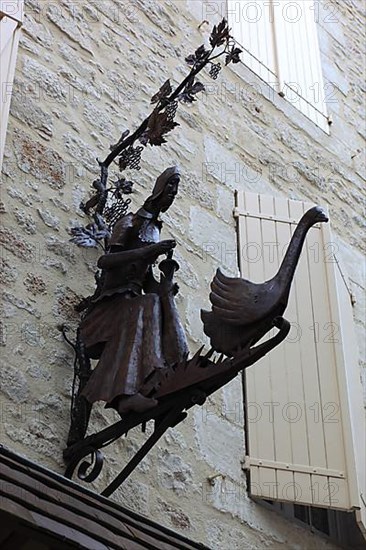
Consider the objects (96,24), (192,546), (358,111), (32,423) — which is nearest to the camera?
(192,546)

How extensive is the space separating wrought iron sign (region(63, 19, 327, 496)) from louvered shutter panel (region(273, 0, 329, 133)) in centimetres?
261

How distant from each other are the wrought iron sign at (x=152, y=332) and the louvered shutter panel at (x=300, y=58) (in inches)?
103

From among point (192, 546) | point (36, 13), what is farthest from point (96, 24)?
point (192, 546)

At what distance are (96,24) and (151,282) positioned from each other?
78.7 inches

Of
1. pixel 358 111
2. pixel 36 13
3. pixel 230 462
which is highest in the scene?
pixel 358 111

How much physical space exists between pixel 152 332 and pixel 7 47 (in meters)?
1.57

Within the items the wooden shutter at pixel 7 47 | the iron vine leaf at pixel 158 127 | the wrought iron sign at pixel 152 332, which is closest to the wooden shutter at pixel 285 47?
the wooden shutter at pixel 7 47

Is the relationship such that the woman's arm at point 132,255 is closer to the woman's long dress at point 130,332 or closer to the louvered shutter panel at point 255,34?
the woman's long dress at point 130,332

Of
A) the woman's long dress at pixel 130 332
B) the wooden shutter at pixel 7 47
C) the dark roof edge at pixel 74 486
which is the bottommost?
the dark roof edge at pixel 74 486

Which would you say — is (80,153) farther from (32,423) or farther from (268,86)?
(268,86)

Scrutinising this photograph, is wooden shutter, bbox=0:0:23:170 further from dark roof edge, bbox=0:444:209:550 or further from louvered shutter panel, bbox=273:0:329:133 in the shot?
louvered shutter panel, bbox=273:0:329:133

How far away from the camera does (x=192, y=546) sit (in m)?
2.59

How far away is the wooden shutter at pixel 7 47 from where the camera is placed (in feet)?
12.3

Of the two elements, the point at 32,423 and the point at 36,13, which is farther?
the point at 36,13
